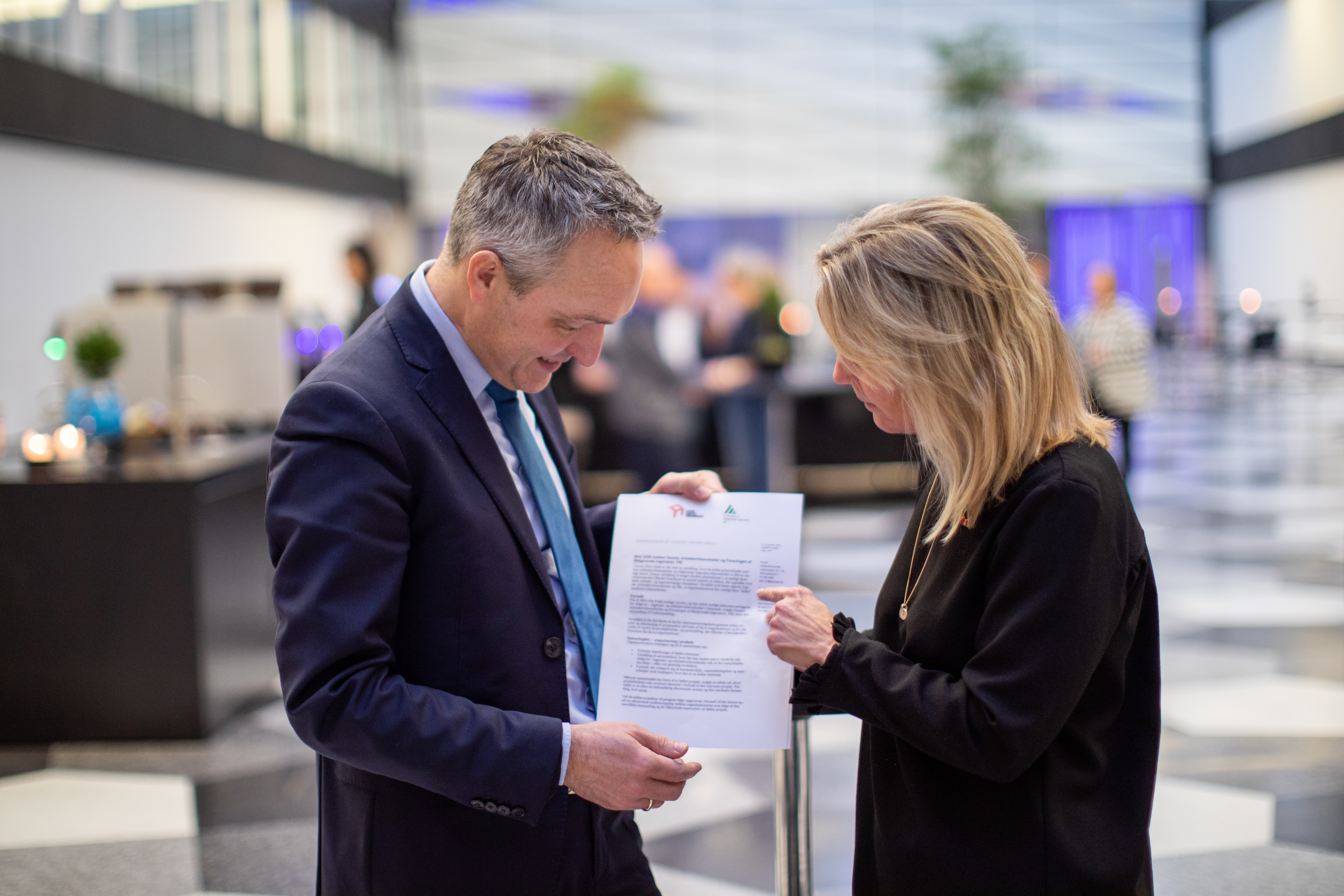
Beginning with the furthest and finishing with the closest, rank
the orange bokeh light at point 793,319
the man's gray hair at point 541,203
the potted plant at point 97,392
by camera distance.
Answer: the orange bokeh light at point 793,319 < the potted plant at point 97,392 < the man's gray hair at point 541,203

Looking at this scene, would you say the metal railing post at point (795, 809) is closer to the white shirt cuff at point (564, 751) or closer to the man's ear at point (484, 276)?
the white shirt cuff at point (564, 751)

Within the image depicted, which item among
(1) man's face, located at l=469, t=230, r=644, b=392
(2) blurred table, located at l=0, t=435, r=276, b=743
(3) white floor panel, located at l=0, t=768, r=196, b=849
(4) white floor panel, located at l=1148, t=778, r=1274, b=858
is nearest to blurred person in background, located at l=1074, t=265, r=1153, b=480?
(4) white floor panel, located at l=1148, t=778, r=1274, b=858

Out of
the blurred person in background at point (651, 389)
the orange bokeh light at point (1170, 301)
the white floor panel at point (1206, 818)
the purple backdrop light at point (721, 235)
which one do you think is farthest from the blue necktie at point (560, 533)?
the orange bokeh light at point (1170, 301)

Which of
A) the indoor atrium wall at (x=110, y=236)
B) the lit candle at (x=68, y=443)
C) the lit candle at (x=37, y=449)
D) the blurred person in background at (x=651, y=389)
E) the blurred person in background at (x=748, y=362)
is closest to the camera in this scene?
the lit candle at (x=37, y=449)

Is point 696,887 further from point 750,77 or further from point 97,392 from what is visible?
point 750,77

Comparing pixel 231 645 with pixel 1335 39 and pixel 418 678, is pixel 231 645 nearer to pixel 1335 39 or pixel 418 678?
pixel 418 678

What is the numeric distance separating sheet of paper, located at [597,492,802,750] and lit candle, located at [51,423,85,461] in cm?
363

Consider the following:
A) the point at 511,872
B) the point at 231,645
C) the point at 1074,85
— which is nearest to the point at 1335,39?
the point at 1074,85

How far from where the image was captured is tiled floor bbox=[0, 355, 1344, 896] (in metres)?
2.96

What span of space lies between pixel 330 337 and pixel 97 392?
2892mm

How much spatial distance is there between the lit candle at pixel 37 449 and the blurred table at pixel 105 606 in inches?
3.6

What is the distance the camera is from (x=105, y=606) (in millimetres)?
4027

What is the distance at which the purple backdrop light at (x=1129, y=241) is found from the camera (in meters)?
21.0

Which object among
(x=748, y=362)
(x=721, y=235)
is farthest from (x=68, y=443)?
(x=721, y=235)
